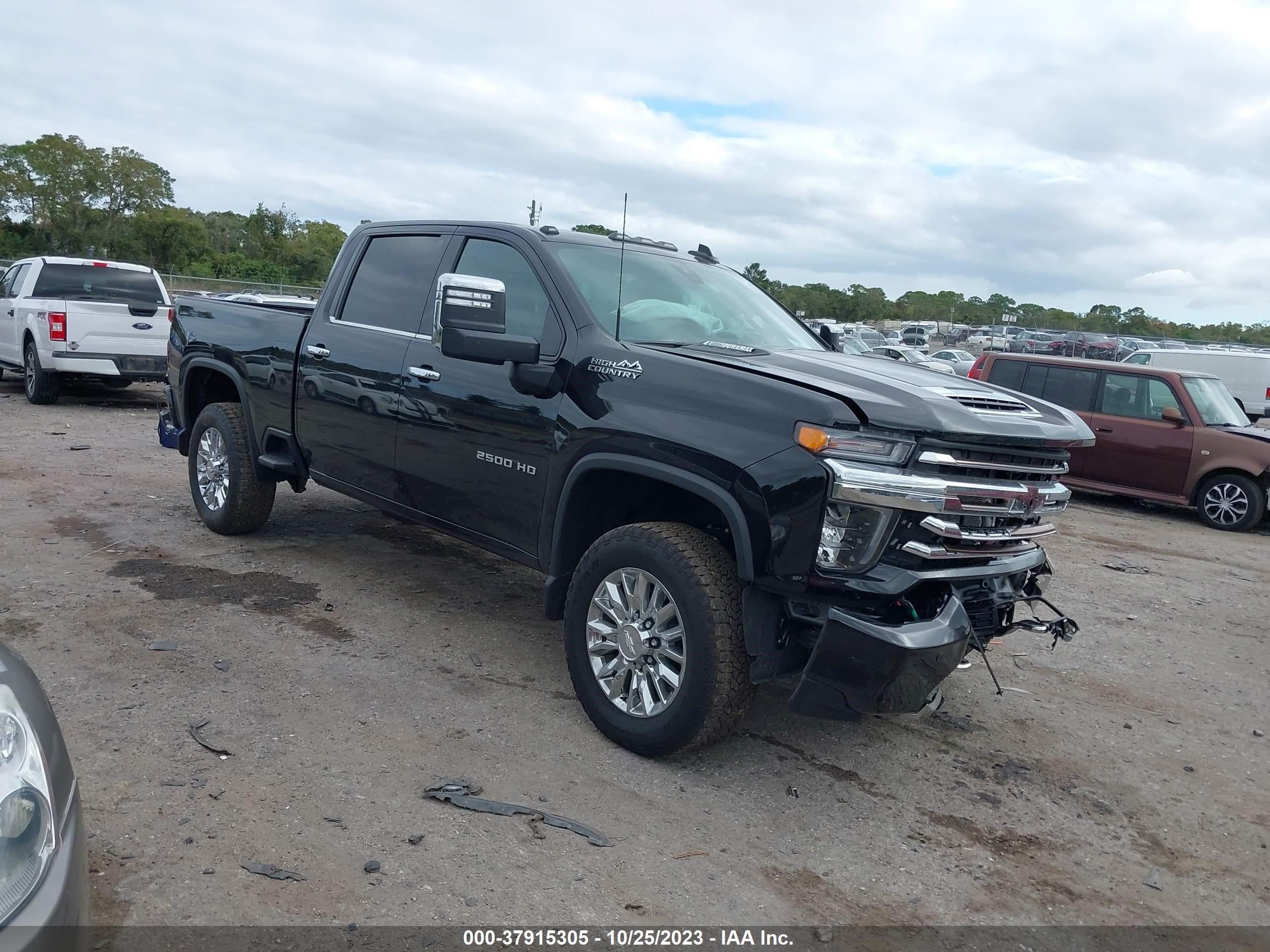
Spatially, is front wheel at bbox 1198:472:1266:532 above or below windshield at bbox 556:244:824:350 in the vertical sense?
below

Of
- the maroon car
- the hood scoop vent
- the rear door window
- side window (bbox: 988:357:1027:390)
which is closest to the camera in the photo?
the hood scoop vent

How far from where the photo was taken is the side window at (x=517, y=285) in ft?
14.5

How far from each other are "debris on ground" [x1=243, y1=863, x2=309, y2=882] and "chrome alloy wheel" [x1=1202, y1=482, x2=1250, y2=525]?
35.1 feet

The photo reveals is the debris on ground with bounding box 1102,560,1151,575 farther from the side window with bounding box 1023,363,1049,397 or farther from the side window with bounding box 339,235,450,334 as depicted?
the side window with bounding box 339,235,450,334

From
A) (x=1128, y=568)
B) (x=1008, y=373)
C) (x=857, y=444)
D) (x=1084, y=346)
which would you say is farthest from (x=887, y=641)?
(x=1084, y=346)

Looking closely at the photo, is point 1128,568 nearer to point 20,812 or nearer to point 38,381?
point 20,812

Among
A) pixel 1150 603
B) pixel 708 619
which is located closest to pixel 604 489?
pixel 708 619

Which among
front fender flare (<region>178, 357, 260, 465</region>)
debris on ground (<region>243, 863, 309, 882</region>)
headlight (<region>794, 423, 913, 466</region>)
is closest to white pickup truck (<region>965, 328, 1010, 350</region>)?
front fender flare (<region>178, 357, 260, 465</region>)

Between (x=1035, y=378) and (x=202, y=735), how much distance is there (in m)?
10.9

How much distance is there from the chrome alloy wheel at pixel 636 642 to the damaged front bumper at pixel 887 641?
476 millimetres

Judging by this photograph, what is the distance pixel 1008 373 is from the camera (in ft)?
41.1

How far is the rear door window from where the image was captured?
509 inches

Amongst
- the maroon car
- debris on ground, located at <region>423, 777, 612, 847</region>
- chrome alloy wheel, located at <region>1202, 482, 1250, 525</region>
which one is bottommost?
debris on ground, located at <region>423, 777, 612, 847</region>

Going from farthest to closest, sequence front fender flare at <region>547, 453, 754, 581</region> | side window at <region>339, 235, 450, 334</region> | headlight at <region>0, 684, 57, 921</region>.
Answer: side window at <region>339, 235, 450, 334</region>
front fender flare at <region>547, 453, 754, 581</region>
headlight at <region>0, 684, 57, 921</region>
